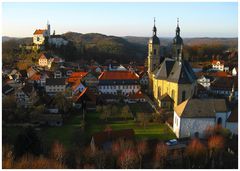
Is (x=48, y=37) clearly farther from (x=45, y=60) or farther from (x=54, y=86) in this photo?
(x=54, y=86)

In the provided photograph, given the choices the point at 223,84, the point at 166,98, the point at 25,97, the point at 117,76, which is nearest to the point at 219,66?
the point at 223,84

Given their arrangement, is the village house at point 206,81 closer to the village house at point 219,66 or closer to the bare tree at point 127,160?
the village house at point 219,66

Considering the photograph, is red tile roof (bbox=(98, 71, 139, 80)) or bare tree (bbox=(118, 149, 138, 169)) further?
red tile roof (bbox=(98, 71, 139, 80))

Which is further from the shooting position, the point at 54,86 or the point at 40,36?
the point at 40,36

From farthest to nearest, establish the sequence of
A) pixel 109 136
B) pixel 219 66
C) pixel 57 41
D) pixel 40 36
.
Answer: pixel 57 41, pixel 219 66, pixel 40 36, pixel 109 136

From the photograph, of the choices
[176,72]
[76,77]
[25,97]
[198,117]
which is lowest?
[198,117]

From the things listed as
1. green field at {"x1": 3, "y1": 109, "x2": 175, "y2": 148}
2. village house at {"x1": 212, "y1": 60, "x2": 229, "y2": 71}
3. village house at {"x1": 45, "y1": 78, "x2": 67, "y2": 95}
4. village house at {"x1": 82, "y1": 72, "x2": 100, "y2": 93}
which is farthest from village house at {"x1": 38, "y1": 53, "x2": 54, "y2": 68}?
village house at {"x1": 212, "y1": 60, "x2": 229, "y2": 71}

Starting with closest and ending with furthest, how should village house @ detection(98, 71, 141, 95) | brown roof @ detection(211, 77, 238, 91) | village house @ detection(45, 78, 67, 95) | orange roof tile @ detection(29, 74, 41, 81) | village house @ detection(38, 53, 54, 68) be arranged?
village house @ detection(45, 78, 67, 95)
village house @ detection(98, 71, 141, 95)
orange roof tile @ detection(29, 74, 41, 81)
brown roof @ detection(211, 77, 238, 91)
village house @ detection(38, 53, 54, 68)

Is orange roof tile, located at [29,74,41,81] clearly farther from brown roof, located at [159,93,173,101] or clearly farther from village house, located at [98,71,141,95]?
brown roof, located at [159,93,173,101]

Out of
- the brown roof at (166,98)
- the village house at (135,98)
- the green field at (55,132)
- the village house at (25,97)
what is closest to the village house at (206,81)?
the village house at (135,98)
